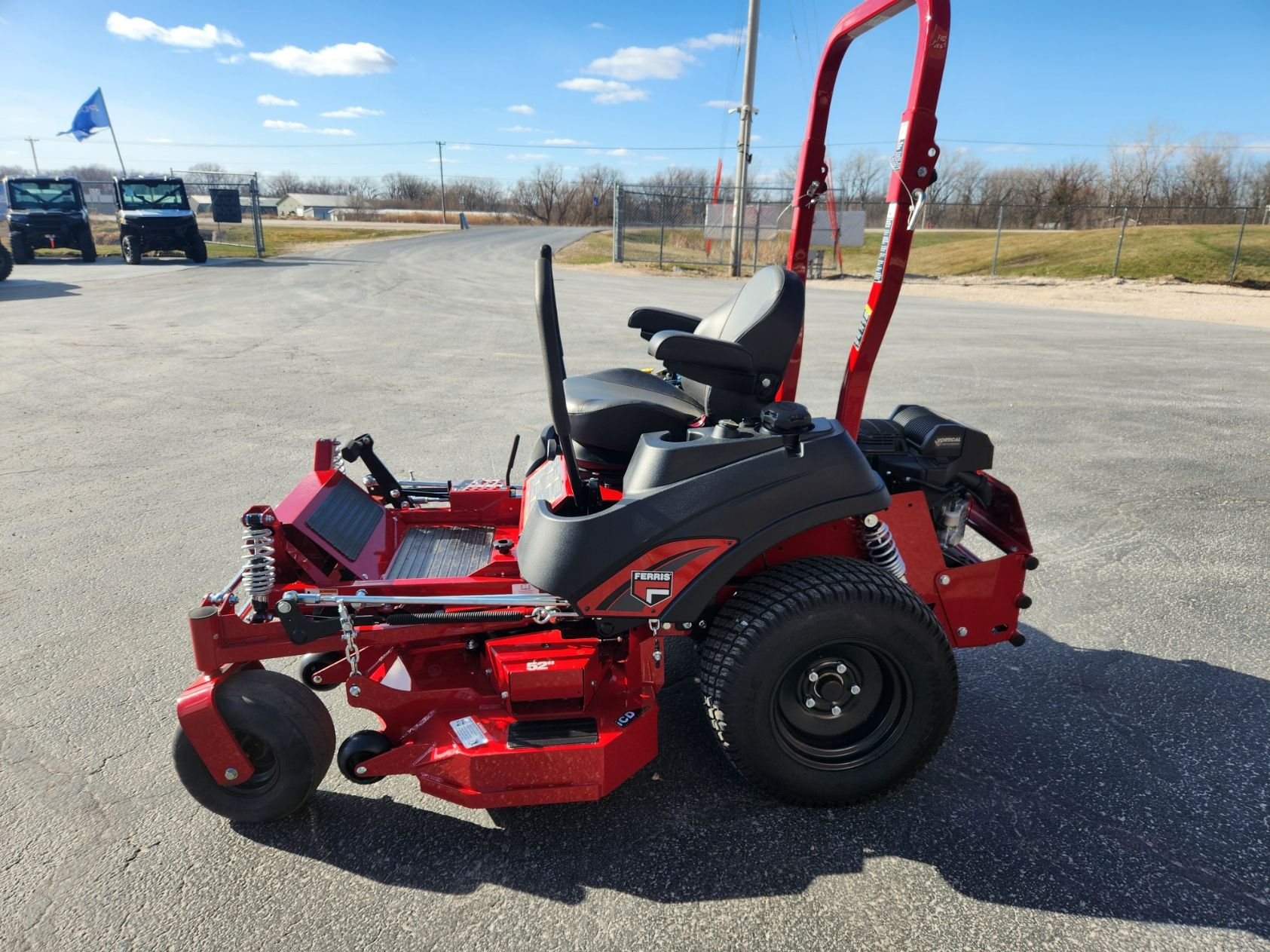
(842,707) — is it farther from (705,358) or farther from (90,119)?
(90,119)

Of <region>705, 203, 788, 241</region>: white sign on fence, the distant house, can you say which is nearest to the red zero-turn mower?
<region>705, 203, 788, 241</region>: white sign on fence

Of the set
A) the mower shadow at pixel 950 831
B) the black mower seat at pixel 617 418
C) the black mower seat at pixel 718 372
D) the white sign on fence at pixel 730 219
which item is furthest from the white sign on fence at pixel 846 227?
the mower shadow at pixel 950 831

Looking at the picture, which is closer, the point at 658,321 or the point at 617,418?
the point at 617,418

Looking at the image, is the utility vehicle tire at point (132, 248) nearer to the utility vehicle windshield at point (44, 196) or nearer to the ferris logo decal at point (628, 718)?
the utility vehicle windshield at point (44, 196)

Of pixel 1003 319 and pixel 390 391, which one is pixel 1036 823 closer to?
pixel 390 391

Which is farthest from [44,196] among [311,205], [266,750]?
[311,205]

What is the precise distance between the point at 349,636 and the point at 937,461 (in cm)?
203

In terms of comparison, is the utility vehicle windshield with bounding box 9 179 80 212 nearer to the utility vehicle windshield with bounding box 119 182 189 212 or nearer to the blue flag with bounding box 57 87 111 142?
the utility vehicle windshield with bounding box 119 182 189 212

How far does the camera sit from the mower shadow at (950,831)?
7.29 feet

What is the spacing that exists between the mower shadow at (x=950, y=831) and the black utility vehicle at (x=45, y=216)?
2220 cm

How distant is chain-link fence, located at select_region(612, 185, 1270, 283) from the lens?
22.6m

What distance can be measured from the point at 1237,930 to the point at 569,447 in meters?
2.12

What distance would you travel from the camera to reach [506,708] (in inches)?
97.0

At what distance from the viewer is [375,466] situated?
10.8 feet
